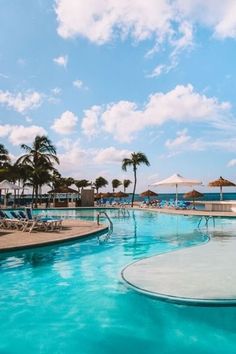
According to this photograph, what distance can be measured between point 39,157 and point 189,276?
3193cm

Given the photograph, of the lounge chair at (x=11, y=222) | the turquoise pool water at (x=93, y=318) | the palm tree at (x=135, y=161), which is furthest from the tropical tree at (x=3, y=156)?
the turquoise pool water at (x=93, y=318)

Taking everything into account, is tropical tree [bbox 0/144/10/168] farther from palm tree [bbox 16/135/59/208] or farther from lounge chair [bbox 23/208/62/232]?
lounge chair [bbox 23/208/62/232]

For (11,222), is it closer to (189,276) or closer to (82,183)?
Answer: (189,276)

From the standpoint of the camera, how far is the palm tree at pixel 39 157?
36.5 meters

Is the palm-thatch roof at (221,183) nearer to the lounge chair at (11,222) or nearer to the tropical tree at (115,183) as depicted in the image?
the lounge chair at (11,222)

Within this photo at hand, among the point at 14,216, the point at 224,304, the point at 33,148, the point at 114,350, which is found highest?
the point at 33,148

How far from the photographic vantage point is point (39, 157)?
37031mm

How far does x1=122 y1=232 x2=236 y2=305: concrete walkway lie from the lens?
19.0ft

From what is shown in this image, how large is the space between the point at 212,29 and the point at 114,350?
40.1ft

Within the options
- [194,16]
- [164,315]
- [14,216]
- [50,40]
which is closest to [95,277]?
[164,315]

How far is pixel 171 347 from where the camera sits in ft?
15.0

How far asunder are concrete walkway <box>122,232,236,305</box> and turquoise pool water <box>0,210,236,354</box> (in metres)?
0.18

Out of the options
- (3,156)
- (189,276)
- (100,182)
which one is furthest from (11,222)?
(100,182)

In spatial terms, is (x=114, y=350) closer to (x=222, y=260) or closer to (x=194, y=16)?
(x=222, y=260)
